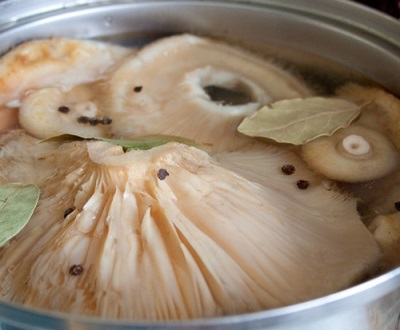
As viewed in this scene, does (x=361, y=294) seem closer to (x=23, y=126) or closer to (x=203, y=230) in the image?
(x=203, y=230)

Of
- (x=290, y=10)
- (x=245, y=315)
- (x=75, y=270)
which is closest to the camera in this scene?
(x=245, y=315)

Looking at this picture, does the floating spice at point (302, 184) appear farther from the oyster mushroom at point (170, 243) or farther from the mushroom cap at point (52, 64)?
the mushroom cap at point (52, 64)

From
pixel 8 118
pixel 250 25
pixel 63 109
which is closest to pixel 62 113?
pixel 63 109

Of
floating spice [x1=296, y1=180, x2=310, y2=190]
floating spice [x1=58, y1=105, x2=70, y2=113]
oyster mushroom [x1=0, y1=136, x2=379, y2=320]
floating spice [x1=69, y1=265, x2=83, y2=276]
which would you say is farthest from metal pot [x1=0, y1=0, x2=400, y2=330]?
floating spice [x1=69, y1=265, x2=83, y2=276]

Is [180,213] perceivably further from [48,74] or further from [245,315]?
[48,74]

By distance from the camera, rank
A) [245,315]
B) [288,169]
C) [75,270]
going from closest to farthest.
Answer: [245,315]
[75,270]
[288,169]

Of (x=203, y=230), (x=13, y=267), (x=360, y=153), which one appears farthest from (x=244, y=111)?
(x=13, y=267)

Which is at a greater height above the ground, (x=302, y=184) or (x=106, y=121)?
(x=106, y=121)

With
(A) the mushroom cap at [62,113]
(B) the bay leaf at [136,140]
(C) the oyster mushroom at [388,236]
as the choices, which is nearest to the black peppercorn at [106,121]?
(A) the mushroom cap at [62,113]
